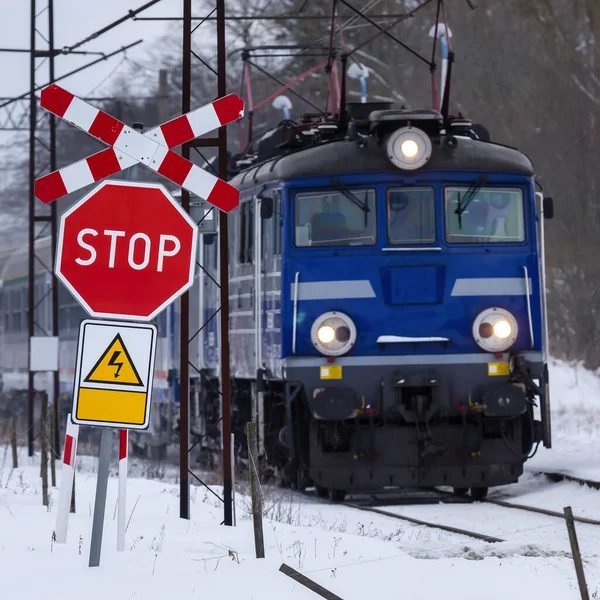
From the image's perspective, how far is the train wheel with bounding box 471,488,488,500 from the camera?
13.5 meters

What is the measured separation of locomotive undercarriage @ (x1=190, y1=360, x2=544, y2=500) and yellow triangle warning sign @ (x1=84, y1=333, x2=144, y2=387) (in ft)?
17.9

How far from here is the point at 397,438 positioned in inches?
504

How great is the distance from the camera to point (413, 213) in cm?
1304

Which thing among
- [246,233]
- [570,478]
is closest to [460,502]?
[570,478]

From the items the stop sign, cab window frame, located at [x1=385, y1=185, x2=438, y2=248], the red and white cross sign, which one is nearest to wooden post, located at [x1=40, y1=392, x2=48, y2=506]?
cab window frame, located at [x1=385, y1=185, x2=438, y2=248]

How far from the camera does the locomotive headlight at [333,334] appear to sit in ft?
41.4

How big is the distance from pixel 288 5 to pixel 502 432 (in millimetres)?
25069

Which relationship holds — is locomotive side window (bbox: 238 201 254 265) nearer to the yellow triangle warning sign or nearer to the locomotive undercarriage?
the locomotive undercarriage

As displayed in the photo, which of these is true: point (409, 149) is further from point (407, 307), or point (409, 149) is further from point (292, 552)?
point (292, 552)

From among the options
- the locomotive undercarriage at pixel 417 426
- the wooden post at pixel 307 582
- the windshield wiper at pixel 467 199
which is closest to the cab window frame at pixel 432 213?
the windshield wiper at pixel 467 199

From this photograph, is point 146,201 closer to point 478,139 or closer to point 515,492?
point 478,139

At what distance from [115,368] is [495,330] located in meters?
6.28

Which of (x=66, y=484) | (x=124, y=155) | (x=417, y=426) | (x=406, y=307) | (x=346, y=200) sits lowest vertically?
(x=66, y=484)

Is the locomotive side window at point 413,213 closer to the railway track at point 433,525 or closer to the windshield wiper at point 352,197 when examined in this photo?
the windshield wiper at point 352,197
